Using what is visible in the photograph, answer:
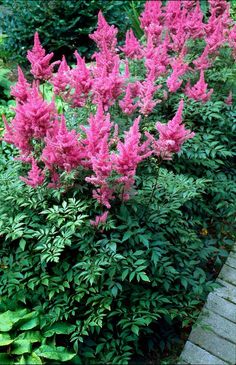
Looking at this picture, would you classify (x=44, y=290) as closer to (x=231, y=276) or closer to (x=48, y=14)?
(x=231, y=276)

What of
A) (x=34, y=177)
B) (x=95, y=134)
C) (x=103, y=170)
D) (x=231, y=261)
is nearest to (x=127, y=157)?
(x=103, y=170)

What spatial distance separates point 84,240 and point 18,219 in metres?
0.52

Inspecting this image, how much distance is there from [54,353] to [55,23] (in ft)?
18.3

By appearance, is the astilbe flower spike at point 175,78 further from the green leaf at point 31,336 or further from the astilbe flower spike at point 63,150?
the green leaf at point 31,336

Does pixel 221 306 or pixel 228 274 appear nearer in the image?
pixel 221 306

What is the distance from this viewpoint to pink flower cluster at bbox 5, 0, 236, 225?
3.24 m

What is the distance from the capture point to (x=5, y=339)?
3293 millimetres

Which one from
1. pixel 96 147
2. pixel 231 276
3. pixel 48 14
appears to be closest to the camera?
pixel 96 147

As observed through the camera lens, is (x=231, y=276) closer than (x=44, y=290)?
No

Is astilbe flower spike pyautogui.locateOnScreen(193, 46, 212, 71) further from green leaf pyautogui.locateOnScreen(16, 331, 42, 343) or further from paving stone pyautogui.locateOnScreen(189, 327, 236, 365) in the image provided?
green leaf pyautogui.locateOnScreen(16, 331, 42, 343)

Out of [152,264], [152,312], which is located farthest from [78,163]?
[152,312]

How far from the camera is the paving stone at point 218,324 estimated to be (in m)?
3.63

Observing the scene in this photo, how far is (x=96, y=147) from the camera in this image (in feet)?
10.8

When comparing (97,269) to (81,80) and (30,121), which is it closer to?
(30,121)
